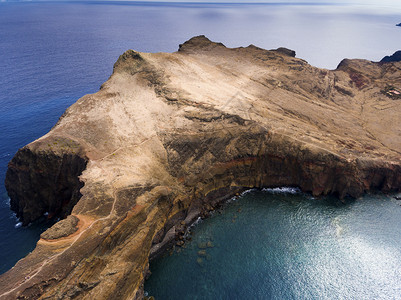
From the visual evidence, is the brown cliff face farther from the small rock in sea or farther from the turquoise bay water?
the small rock in sea

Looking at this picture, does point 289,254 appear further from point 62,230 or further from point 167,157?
point 62,230

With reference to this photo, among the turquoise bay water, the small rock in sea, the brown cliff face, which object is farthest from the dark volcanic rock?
the small rock in sea

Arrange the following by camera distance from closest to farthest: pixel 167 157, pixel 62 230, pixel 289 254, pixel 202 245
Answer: pixel 62 230, pixel 289 254, pixel 202 245, pixel 167 157

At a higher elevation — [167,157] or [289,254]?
[167,157]

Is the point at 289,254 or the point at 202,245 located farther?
the point at 202,245

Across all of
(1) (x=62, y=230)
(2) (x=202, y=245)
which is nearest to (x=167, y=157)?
(2) (x=202, y=245)

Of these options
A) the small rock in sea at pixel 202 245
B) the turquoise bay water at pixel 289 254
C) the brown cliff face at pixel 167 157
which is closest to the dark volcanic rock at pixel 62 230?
the brown cliff face at pixel 167 157

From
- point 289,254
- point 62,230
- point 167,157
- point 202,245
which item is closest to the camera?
point 62,230
